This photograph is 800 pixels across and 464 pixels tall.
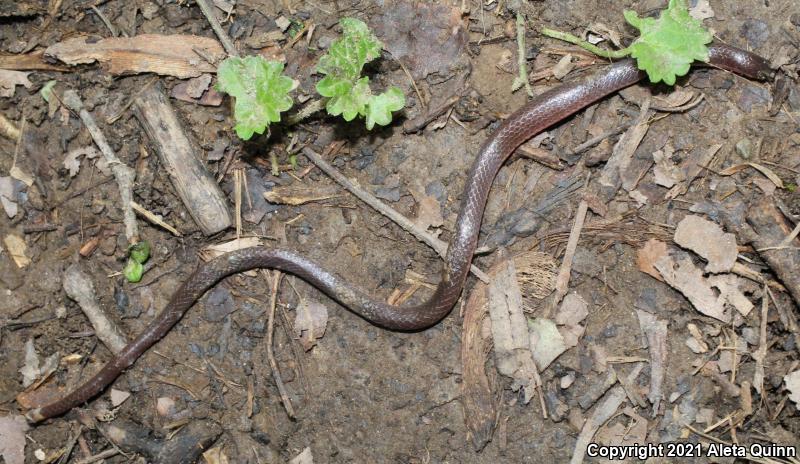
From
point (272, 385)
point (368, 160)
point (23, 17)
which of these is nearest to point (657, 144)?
point (368, 160)

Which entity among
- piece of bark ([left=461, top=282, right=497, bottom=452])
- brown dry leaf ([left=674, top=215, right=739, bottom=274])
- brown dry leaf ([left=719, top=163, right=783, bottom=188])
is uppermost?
brown dry leaf ([left=719, top=163, right=783, bottom=188])

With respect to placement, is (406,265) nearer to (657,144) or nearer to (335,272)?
(335,272)

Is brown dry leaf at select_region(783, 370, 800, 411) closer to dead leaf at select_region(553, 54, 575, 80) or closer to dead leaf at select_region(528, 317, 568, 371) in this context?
dead leaf at select_region(528, 317, 568, 371)

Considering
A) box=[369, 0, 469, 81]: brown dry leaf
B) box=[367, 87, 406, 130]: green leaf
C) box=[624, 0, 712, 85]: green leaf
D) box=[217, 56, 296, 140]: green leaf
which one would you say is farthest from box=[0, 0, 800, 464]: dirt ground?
box=[217, 56, 296, 140]: green leaf

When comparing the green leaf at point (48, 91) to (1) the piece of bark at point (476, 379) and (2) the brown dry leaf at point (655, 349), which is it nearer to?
(1) the piece of bark at point (476, 379)

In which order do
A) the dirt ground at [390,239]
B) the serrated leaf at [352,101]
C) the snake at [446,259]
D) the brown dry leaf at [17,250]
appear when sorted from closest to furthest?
1. the serrated leaf at [352,101]
2. the dirt ground at [390,239]
3. the snake at [446,259]
4. the brown dry leaf at [17,250]

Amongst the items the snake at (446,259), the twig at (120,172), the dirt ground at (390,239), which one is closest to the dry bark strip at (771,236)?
the dirt ground at (390,239)
